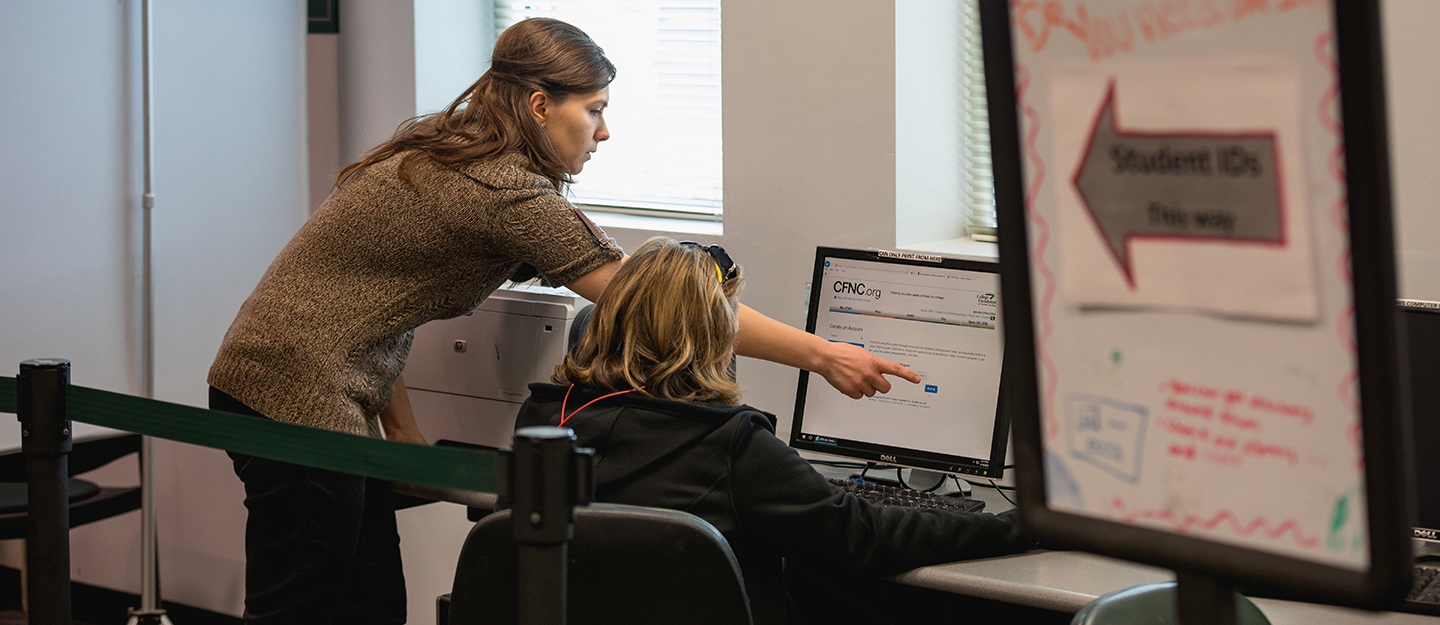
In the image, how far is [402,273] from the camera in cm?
190

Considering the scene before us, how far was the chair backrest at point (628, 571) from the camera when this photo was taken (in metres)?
1.15

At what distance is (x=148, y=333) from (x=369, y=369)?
1.16 meters

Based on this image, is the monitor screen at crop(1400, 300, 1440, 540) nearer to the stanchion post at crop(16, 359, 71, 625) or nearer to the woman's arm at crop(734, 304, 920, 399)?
the woman's arm at crop(734, 304, 920, 399)

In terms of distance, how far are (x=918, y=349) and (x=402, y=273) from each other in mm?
883

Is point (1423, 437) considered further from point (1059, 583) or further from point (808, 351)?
point (808, 351)

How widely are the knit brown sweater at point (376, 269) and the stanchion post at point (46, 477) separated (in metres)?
0.50

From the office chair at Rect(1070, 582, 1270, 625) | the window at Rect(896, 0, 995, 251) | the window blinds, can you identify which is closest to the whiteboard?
the office chair at Rect(1070, 582, 1270, 625)

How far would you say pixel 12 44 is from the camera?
2551 millimetres

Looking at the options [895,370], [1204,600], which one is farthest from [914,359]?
[1204,600]

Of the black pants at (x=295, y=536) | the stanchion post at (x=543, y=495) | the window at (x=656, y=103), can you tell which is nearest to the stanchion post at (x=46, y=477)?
the black pants at (x=295, y=536)

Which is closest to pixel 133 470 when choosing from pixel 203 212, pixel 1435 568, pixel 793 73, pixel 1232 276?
pixel 203 212

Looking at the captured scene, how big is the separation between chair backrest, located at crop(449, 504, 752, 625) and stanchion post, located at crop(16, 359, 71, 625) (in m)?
0.55

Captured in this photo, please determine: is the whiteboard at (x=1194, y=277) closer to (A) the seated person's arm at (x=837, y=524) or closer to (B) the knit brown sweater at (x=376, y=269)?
(A) the seated person's arm at (x=837, y=524)

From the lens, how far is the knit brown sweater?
5.90ft
